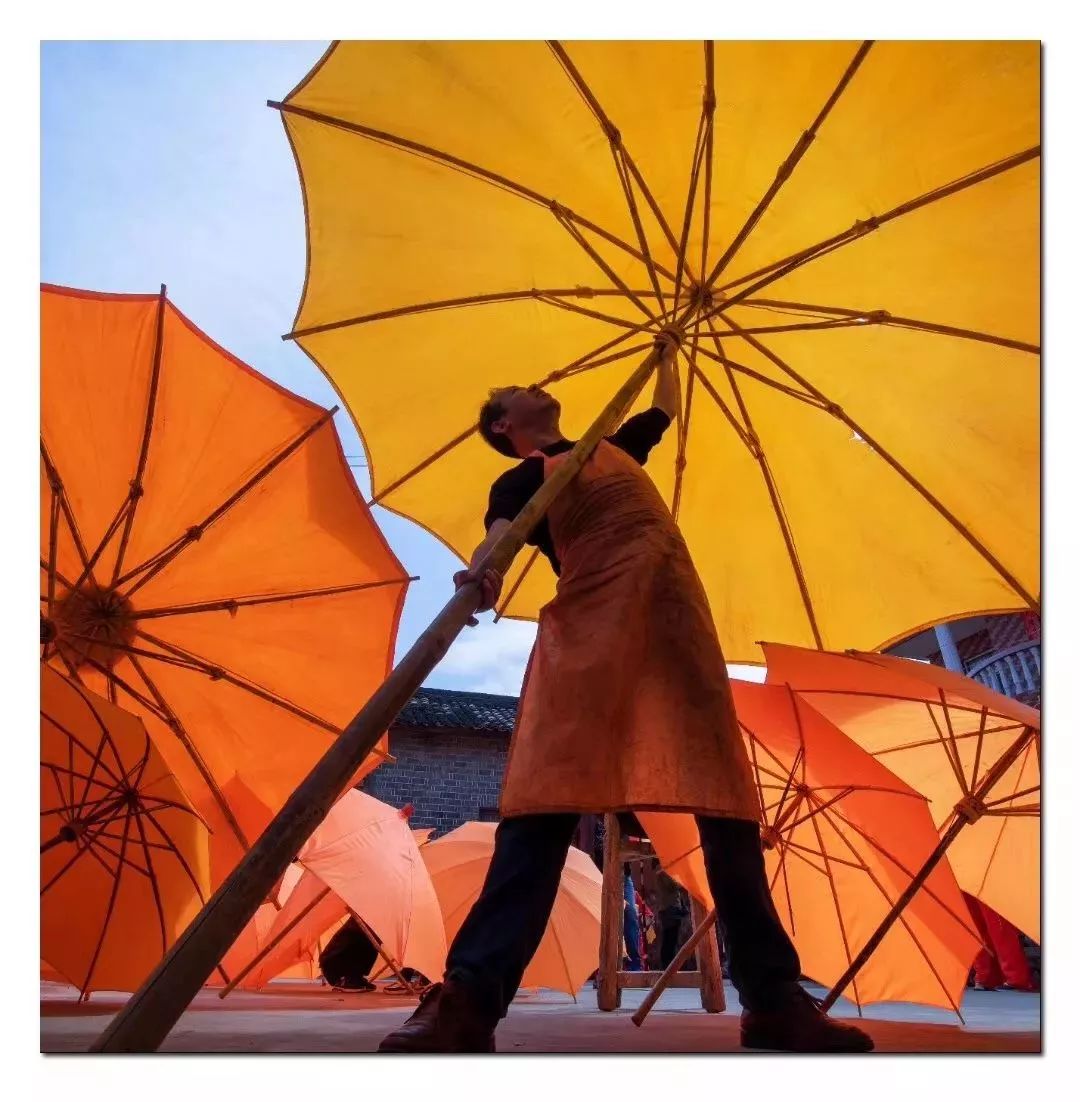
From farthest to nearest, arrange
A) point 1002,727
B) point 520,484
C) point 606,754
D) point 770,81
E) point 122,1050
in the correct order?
point 1002,727 < point 770,81 < point 520,484 < point 606,754 < point 122,1050

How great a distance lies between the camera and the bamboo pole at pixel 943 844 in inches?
119

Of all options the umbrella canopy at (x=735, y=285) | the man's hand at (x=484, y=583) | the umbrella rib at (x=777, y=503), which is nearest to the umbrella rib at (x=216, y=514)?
the umbrella canopy at (x=735, y=285)

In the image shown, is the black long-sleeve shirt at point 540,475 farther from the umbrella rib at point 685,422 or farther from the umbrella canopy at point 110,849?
the umbrella canopy at point 110,849

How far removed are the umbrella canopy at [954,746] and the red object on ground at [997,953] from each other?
0.20 metres

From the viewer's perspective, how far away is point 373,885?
14.4 ft

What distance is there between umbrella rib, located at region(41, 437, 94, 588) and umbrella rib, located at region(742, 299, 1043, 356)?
219cm

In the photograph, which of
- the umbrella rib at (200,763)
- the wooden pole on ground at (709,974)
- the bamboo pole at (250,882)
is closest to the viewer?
the bamboo pole at (250,882)

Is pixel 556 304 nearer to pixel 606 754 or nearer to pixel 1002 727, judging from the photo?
pixel 606 754

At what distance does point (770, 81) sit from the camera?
2635 mm

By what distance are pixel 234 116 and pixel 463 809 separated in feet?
39.3

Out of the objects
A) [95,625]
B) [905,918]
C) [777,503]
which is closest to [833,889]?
[905,918]

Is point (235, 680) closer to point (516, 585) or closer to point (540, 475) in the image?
point (516, 585)
